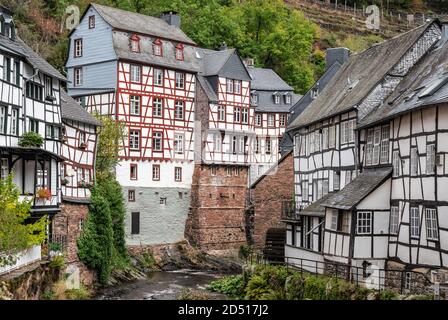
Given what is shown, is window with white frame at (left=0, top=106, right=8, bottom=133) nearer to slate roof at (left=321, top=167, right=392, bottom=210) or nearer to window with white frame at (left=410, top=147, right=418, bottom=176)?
slate roof at (left=321, top=167, right=392, bottom=210)

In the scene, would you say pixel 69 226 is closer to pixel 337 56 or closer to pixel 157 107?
pixel 157 107

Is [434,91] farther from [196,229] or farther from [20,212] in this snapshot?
[196,229]

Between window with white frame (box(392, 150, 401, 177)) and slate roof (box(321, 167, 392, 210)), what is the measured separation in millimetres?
208

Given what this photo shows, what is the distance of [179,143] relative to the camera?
50.1 m

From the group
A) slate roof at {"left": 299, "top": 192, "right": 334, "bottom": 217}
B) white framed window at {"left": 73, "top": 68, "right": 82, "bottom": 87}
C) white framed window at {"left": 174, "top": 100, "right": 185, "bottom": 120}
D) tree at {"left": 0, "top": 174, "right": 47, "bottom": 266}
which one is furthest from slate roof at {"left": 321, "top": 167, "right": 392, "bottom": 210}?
white framed window at {"left": 73, "top": 68, "right": 82, "bottom": 87}

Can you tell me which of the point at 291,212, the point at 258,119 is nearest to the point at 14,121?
the point at 291,212

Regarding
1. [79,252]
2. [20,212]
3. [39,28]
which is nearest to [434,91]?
[20,212]

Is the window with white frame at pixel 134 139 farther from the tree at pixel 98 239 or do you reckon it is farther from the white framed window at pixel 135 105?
the tree at pixel 98 239

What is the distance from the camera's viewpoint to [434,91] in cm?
2738

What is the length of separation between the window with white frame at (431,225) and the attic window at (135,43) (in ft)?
83.9

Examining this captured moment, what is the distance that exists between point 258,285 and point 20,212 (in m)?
10.6

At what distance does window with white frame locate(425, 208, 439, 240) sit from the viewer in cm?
2658

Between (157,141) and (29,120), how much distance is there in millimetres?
15290

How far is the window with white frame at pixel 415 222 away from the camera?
2778 cm
